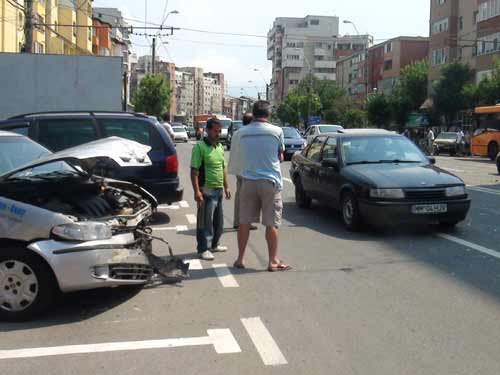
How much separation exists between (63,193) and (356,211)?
496cm

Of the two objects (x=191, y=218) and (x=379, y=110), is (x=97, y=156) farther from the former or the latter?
(x=379, y=110)

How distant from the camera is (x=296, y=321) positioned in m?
5.59

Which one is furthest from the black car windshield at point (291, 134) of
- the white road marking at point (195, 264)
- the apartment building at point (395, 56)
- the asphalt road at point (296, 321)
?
the apartment building at point (395, 56)

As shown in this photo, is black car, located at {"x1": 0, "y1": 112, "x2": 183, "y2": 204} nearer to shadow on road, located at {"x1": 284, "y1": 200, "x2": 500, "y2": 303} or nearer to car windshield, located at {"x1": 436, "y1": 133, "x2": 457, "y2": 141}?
shadow on road, located at {"x1": 284, "y1": 200, "x2": 500, "y2": 303}

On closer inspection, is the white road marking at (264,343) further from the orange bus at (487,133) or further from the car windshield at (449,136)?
the car windshield at (449,136)

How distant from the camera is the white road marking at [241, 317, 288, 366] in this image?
468cm

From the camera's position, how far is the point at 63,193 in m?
6.18

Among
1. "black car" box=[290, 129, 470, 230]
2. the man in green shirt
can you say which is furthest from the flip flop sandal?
"black car" box=[290, 129, 470, 230]

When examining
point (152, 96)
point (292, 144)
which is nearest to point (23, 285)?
point (292, 144)

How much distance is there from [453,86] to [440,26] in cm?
1399

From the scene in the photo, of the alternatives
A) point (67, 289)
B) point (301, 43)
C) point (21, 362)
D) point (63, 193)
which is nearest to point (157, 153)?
point (63, 193)

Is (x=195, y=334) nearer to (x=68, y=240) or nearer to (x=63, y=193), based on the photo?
(x=68, y=240)

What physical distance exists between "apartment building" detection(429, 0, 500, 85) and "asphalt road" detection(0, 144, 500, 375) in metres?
43.2

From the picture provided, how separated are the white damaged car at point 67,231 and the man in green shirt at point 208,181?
1.60 metres
